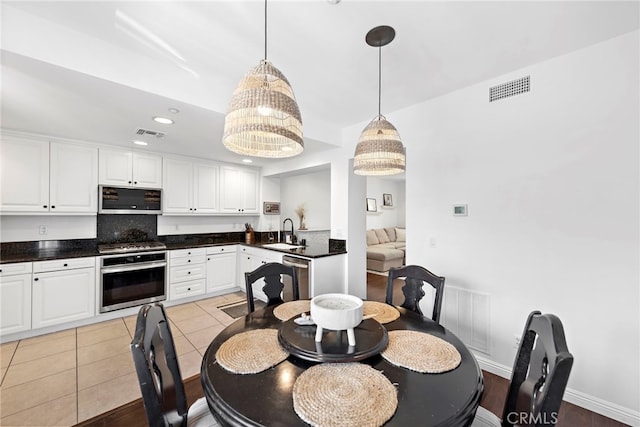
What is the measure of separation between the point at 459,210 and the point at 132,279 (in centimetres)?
401

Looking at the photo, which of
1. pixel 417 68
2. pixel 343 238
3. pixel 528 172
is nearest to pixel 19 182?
pixel 343 238

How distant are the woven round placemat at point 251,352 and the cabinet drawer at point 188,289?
302 centimetres

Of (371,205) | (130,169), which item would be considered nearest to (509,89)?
(130,169)

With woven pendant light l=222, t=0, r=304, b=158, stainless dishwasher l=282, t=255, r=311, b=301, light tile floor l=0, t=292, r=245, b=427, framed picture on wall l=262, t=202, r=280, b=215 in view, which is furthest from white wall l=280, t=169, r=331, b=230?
woven pendant light l=222, t=0, r=304, b=158

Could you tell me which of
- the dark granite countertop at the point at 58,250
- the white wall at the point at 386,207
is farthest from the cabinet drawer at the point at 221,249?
the white wall at the point at 386,207

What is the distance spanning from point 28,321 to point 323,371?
364 centimetres

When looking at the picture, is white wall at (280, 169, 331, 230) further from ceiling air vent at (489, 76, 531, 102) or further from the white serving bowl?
the white serving bowl

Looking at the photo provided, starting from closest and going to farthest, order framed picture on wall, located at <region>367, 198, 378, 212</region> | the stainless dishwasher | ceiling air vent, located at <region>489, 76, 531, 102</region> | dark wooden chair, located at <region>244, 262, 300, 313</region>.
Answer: dark wooden chair, located at <region>244, 262, 300, 313</region>, ceiling air vent, located at <region>489, 76, 531, 102</region>, the stainless dishwasher, framed picture on wall, located at <region>367, 198, 378, 212</region>

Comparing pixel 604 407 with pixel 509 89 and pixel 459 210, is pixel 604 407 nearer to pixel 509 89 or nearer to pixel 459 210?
pixel 459 210

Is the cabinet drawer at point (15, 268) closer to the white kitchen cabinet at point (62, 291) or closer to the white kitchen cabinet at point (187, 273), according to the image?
the white kitchen cabinet at point (62, 291)

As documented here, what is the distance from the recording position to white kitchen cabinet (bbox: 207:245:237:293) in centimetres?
423

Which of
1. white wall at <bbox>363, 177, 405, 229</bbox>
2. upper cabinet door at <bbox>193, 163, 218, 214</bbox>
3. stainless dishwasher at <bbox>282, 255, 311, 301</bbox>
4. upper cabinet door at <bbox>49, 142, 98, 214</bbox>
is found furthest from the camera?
white wall at <bbox>363, 177, 405, 229</bbox>

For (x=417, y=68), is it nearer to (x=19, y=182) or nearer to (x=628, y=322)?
(x=628, y=322)

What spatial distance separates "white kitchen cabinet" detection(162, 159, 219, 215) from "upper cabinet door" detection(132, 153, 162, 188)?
0.09 metres
